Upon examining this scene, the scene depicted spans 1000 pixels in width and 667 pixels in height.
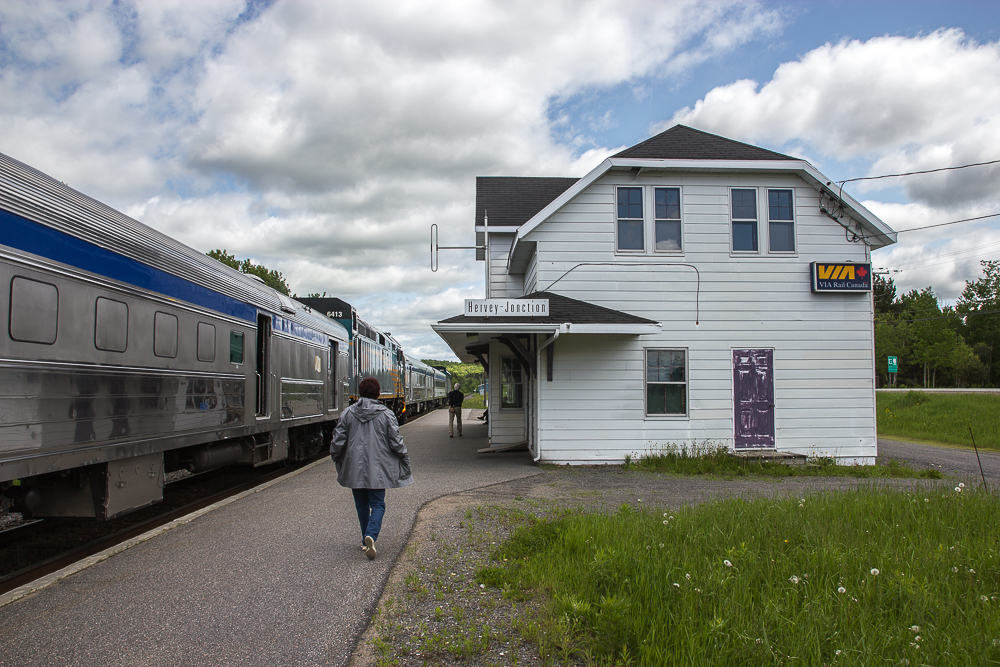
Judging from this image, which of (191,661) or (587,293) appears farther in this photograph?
(587,293)

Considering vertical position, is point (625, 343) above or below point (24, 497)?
above

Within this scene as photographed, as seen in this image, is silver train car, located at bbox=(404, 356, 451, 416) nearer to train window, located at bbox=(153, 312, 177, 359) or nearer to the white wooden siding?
the white wooden siding

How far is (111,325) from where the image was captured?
20.8ft

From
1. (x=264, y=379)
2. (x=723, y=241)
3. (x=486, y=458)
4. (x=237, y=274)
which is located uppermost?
(x=723, y=241)

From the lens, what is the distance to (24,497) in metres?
5.85

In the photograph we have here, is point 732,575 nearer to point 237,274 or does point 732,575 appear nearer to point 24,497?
point 24,497

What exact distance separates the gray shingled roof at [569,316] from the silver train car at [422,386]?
20211mm

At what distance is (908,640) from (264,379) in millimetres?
9648

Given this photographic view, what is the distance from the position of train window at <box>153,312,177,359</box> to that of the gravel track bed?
11.3 feet

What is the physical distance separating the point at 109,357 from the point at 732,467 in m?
10.4

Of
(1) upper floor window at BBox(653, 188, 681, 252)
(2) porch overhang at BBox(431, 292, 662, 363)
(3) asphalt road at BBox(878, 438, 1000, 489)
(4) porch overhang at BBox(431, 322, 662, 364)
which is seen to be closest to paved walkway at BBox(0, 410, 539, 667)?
(4) porch overhang at BBox(431, 322, 662, 364)

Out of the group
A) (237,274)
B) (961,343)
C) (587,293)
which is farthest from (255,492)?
(961,343)

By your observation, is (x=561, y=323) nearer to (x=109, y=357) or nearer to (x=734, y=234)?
(x=734, y=234)

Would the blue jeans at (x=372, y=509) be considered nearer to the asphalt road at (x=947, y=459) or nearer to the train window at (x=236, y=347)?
the train window at (x=236, y=347)
